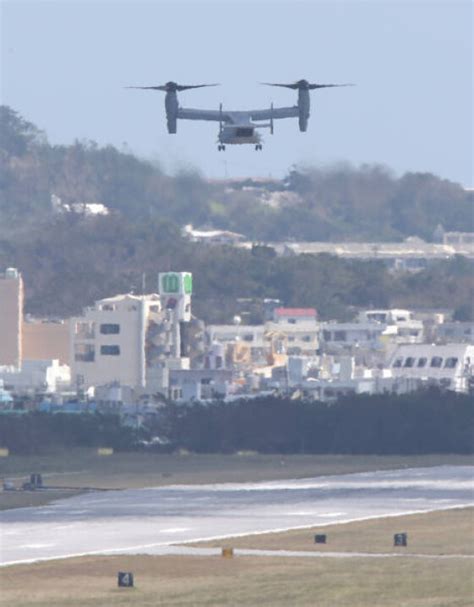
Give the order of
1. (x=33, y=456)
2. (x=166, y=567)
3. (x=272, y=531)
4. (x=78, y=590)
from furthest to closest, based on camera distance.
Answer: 1. (x=33, y=456)
2. (x=272, y=531)
3. (x=166, y=567)
4. (x=78, y=590)

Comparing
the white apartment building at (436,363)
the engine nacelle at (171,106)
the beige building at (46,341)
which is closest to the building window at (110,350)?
the beige building at (46,341)

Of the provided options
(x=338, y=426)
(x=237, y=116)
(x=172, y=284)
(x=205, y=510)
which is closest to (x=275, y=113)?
(x=237, y=116)

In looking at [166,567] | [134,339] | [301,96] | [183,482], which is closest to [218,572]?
[166,567]

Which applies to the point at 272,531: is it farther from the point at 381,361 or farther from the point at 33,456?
the point at 381,361

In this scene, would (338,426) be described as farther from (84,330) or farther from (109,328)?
(84,330)

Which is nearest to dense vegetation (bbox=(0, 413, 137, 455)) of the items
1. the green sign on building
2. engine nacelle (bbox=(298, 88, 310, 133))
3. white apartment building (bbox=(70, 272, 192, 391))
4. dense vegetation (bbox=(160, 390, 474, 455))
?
dense vegetation (bbox=(160, 390, 474, 455))

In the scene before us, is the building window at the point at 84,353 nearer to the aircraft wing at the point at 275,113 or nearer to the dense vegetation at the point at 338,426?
the dense vegetation at the point at 338,426
